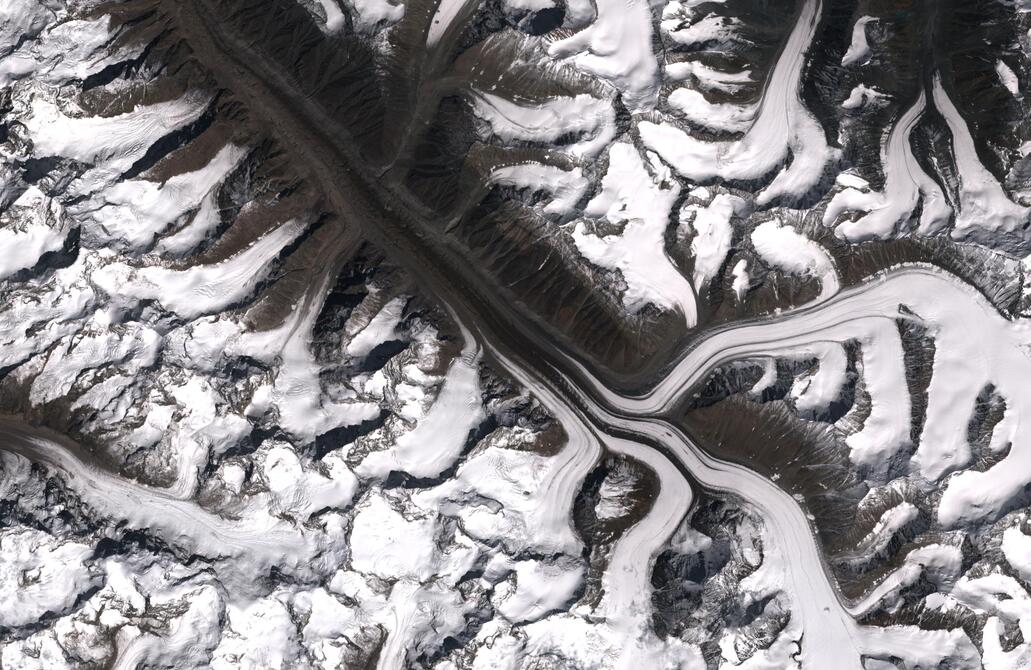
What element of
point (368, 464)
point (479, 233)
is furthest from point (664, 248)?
point (368, 464)

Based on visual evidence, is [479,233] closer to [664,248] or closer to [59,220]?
[664,248]

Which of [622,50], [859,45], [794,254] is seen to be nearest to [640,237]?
[794,254]

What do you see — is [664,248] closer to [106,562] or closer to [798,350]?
[798,350]

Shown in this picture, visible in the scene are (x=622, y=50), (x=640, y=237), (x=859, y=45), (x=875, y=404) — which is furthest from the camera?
(x=622, y=50)

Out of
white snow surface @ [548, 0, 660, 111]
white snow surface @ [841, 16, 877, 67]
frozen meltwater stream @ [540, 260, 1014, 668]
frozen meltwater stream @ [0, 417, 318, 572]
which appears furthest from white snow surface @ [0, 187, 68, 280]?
white snow surface @ [841, 16, 877, 67]

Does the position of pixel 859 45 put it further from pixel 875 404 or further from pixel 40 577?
pixel 40 577

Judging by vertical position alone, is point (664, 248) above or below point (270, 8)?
below

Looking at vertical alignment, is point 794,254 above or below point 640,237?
above

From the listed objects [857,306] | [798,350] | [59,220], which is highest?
[857,306]
